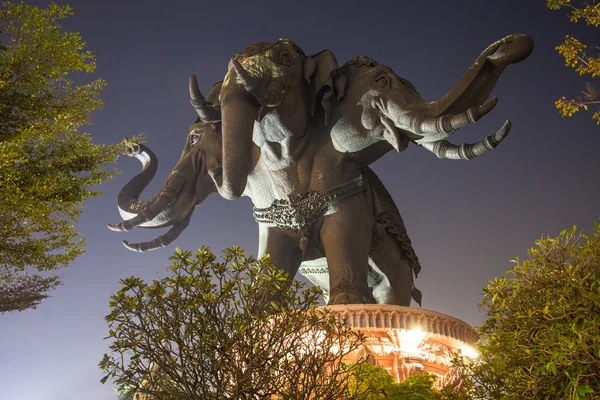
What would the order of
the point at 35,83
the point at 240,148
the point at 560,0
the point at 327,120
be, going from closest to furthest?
1. the point at 560,0
2. the point at 240,148
3. the point at 327,120
4. the point at 35,83

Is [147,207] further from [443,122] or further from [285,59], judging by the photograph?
[443,122]

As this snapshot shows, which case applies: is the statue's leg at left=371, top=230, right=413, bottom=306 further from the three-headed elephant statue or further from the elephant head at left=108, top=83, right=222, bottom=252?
the elephant head at left=108, top=83, right=222, bottom=252

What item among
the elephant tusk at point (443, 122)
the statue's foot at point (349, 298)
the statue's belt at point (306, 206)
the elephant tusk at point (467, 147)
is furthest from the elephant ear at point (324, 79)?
the statue's foot at point (349, 298)

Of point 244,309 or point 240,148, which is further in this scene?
point 240,148

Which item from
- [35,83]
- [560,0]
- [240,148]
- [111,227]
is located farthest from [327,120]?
[35,83]

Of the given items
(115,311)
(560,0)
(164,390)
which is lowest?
(164,390)

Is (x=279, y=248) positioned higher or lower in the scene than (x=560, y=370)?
higher

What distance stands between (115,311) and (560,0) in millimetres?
3980

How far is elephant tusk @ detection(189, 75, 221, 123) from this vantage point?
6.21 meters

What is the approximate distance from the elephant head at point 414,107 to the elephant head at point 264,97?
1.07 ft

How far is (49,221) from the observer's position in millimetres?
7570

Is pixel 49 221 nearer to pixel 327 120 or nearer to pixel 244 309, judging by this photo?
pixel 327 120

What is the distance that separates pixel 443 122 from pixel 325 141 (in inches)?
53.6

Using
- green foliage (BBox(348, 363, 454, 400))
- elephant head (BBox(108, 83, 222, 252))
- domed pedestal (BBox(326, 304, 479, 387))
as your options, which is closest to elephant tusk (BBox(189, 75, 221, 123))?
elephant head (BBox(108, 83, 222, 252))
